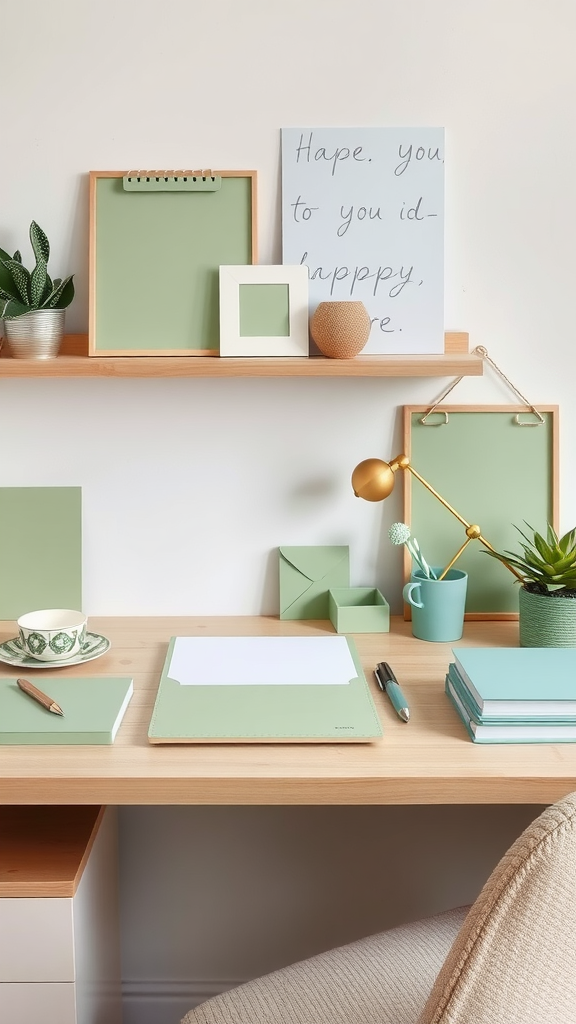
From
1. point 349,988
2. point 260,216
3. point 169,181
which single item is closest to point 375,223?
point 260,216

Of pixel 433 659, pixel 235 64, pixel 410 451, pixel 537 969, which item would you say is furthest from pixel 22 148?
pixel 537 969

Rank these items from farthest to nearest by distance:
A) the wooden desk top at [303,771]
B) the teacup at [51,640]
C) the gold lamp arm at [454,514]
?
the gold lamp arm at [454,514] → the teacup at [51,640] → the wooden desk top at [303,771]

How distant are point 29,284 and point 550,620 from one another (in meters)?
0.98

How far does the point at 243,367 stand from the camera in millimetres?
1429

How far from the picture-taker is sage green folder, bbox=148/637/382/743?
117 cm

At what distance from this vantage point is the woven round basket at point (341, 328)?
1438mm

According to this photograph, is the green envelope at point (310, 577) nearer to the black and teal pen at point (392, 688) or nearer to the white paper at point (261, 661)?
the white paper at point (261, 661)

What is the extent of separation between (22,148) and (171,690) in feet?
3.07

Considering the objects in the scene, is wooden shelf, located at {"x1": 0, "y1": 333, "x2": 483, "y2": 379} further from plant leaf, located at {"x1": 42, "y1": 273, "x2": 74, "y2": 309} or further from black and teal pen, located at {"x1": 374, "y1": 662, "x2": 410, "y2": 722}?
black and teal pen, located at {"x1": 374, "y1": 662, "x2": 410, "y2": 722}

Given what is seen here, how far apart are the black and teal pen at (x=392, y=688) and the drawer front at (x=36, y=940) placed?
491 millimetres

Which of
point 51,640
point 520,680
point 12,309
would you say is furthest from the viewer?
point 12,309

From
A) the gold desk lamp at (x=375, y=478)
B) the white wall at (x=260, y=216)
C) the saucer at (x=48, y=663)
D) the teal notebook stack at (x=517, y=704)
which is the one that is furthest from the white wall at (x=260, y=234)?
the teal notebook stack at (x=517, y=704)

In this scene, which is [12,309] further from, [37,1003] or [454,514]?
[37,1003]

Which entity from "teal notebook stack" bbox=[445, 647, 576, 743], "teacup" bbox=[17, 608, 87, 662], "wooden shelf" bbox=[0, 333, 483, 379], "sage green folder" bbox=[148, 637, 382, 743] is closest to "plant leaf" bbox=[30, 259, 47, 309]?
"wooden shelf" bbox=[0, 333, 483, 379]
